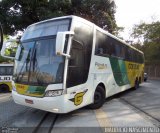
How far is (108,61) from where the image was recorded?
947cm

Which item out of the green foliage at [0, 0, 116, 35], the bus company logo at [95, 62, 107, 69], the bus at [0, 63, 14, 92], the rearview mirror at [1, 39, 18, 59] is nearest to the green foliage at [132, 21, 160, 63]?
the green foliage at [0, 0, 116, 35]

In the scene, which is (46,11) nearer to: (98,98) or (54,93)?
(98,98)

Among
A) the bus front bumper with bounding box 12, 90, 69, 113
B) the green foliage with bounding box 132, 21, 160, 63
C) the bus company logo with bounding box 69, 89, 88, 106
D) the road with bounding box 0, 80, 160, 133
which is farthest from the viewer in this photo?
the green foliage with bounding box 132, 21, 160, 63

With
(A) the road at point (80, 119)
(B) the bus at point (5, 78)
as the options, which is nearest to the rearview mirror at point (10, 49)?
(A) the road at point (80, 119)

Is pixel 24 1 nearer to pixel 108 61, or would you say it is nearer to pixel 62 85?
pixel 108 61

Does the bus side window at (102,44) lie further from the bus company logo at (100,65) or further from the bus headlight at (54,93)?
the bus headlight at (54,93)

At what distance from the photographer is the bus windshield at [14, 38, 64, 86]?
6371 mm

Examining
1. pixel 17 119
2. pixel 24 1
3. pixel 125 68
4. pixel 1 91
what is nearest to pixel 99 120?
pixel 17 119

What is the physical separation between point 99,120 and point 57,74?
191cm

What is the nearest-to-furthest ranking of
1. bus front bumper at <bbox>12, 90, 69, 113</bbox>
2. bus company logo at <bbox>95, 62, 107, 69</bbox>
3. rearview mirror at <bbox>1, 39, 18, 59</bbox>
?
bus front bumper at <bbox>12, 90, 69, 113</bbox> < rearview mirror at <bbox>1, 39, 18, 59</bbox> < bus company logo at <bbox>95, 62, 107, 69</bbox>

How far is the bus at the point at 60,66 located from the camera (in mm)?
6301

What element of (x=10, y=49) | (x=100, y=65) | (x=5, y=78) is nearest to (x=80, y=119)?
(x=100, y=65)

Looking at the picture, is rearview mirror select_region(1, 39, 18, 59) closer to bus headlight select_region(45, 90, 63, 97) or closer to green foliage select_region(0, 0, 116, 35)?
bus headlight select_region(45, 90, 63, 97)

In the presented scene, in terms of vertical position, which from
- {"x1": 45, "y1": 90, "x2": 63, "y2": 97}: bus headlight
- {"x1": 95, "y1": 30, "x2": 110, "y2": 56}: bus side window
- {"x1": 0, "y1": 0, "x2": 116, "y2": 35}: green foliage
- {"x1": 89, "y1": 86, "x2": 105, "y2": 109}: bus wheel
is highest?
{"x1": 0, "y1": 0, "x2": 116, "y2": 35}: green foliage
